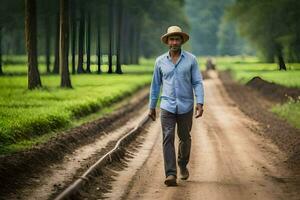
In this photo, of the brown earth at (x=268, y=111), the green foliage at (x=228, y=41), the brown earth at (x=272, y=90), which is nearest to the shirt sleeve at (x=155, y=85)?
the brown earth at (x=268, y=111)

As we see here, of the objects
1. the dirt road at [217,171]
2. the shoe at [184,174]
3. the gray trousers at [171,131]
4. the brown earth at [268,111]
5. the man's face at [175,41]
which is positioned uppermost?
the man's face at [175,41]

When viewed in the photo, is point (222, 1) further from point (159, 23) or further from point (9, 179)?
point (9, 179)

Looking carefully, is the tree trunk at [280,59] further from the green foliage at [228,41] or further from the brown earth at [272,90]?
the green foliage at [228,41]

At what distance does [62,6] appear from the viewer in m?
32.3

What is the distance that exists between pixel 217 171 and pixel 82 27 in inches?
1598

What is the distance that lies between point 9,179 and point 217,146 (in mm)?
6417

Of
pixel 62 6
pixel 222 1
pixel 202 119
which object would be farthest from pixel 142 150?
pixel 222 1

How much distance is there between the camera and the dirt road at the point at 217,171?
376 inches

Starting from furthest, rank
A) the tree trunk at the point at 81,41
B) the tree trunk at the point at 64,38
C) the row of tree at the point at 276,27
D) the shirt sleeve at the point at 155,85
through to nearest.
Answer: the tree trunk at the point at 81,41
the row of tree at the point at 276,27
the tree trunk at the point at 64,38
the shirt sleeve at the point at 155,85

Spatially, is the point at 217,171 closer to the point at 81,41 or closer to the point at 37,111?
the point at 37,111

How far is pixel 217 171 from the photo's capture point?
1161 cm

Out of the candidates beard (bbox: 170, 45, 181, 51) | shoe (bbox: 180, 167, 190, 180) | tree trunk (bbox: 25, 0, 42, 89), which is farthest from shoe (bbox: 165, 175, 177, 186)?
tree trunk (bbox: 25, 0, 42, 89)

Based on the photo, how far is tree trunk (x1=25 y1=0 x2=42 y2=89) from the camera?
97.3ft

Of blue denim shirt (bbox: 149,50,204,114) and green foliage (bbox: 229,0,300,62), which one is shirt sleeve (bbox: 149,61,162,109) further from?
green foliage (bbox: 229,0,300,62)
